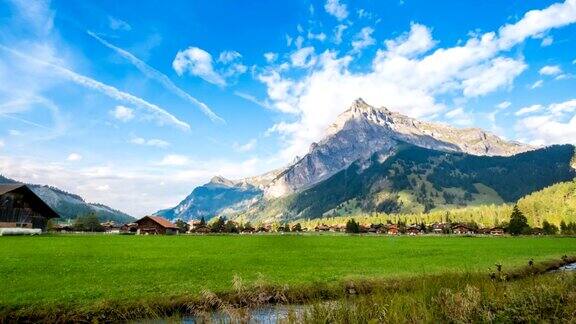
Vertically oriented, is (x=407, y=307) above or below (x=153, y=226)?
below

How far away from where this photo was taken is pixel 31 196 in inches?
3935

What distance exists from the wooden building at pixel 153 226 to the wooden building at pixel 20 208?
172 ft

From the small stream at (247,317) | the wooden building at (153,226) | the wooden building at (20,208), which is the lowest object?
the small stream at (247,317)

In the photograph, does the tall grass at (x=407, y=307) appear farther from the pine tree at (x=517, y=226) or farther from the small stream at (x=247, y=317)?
Answer: the pine tree at (x=517, y=226)

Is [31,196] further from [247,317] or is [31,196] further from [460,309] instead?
[460,309]

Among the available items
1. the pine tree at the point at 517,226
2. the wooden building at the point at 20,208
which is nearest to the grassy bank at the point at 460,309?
the wooden building at the point at 20,208

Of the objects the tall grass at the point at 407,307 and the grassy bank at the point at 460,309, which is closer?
the grassy bank at the point at 460,309

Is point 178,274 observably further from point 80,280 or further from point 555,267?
point 555,267

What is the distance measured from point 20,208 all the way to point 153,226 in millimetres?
63600

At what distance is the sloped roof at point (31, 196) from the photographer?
311ft

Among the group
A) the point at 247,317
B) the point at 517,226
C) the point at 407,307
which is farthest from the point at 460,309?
→ the point at 517,226

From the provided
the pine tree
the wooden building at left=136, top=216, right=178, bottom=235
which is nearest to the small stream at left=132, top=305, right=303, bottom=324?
the wooden building at left=136, top=216, right=178, bottom=235

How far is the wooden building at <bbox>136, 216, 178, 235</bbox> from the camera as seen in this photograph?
15562 cm

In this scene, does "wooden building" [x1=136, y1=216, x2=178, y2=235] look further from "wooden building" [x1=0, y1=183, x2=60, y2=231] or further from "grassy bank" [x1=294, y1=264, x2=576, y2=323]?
"grassy bank" [x1=294, y1=264, x2=576, y2=323]
